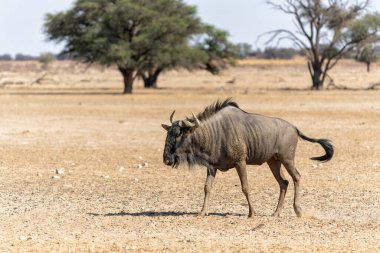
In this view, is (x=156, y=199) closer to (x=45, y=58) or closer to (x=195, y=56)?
(x=195, y=56)

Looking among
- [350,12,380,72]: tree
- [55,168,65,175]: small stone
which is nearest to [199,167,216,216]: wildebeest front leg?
[55,168,65,175]: small stone

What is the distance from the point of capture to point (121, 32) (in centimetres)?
5338

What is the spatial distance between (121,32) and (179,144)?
142ft

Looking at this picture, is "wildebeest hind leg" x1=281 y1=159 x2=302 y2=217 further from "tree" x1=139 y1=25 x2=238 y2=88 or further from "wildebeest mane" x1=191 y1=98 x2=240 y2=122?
"tree" x1=139 y1=25 x2=238 y2=88

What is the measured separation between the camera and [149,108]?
3509 centimetres

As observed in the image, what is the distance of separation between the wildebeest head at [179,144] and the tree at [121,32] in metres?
38.2

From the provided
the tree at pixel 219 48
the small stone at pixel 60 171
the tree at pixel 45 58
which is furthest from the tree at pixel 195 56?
the tree at pixel 45 58

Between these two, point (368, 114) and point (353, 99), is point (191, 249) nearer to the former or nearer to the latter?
point (368, 114)

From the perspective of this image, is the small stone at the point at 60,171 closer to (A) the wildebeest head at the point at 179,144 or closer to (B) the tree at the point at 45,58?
(A) the wildebeest head at the point at 179,144

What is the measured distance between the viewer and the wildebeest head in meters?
10.8

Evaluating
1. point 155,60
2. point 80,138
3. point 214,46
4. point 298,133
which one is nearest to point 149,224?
point 298,133

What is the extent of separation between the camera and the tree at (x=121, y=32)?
167 feet

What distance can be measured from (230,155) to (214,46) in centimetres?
6064

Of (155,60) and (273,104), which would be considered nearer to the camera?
(273,104)
